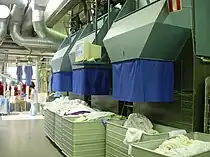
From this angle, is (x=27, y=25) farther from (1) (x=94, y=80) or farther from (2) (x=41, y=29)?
(1) (x=94, y=80)

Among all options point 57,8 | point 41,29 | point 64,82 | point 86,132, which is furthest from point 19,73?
point 86,132

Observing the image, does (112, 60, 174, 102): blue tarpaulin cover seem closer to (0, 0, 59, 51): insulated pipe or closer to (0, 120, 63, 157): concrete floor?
(0, 120, 63, 157): concrete floor

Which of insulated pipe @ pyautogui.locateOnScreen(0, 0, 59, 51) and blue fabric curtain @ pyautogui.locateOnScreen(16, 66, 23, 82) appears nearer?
insulated pipe @ pyautogui.locateOnScreen(0, 0, 59, 51)

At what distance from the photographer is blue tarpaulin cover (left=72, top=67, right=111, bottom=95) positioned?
15.5ft

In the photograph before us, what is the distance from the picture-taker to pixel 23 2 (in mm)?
6324

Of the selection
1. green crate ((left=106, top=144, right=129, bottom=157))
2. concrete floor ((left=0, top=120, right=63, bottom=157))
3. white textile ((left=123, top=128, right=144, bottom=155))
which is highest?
white textile ((left=123, top=128, right=144, bottom=155))

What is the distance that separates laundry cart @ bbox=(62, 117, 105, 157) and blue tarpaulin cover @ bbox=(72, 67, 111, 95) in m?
0.92

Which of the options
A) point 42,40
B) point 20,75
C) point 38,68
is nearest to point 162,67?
point 42,40

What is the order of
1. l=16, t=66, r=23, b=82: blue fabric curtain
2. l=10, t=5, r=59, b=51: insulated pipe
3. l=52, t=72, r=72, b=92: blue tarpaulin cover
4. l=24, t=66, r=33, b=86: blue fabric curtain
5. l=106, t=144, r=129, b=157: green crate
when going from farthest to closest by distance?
1. l=16, t=66, r=23, b=82: blue fabric curtain
2. l=24, t=66, r=33, b=86: blue fabric curtain
3. l=10, t=5, r=59, b=51: insulated pipe
4. l=52, t=72, r=72, b=92: blue tarpaulin cover
5. l=106, t=144, r=129, b=157: green crate

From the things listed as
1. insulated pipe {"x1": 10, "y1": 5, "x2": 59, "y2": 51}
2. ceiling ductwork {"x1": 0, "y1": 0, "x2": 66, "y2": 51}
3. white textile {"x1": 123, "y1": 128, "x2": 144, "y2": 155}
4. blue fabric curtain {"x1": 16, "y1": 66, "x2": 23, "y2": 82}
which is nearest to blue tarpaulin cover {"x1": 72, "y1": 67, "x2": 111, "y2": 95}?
white textile {"x1": 123, "y1": 128, "x2": 144, "y2": 155}

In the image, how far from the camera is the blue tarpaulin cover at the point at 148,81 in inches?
126

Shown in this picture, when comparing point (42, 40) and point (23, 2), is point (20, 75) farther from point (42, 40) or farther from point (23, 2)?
point (23, 2)

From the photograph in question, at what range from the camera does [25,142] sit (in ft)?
18.6

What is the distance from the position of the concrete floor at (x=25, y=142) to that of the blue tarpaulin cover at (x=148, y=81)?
7.17 ft
